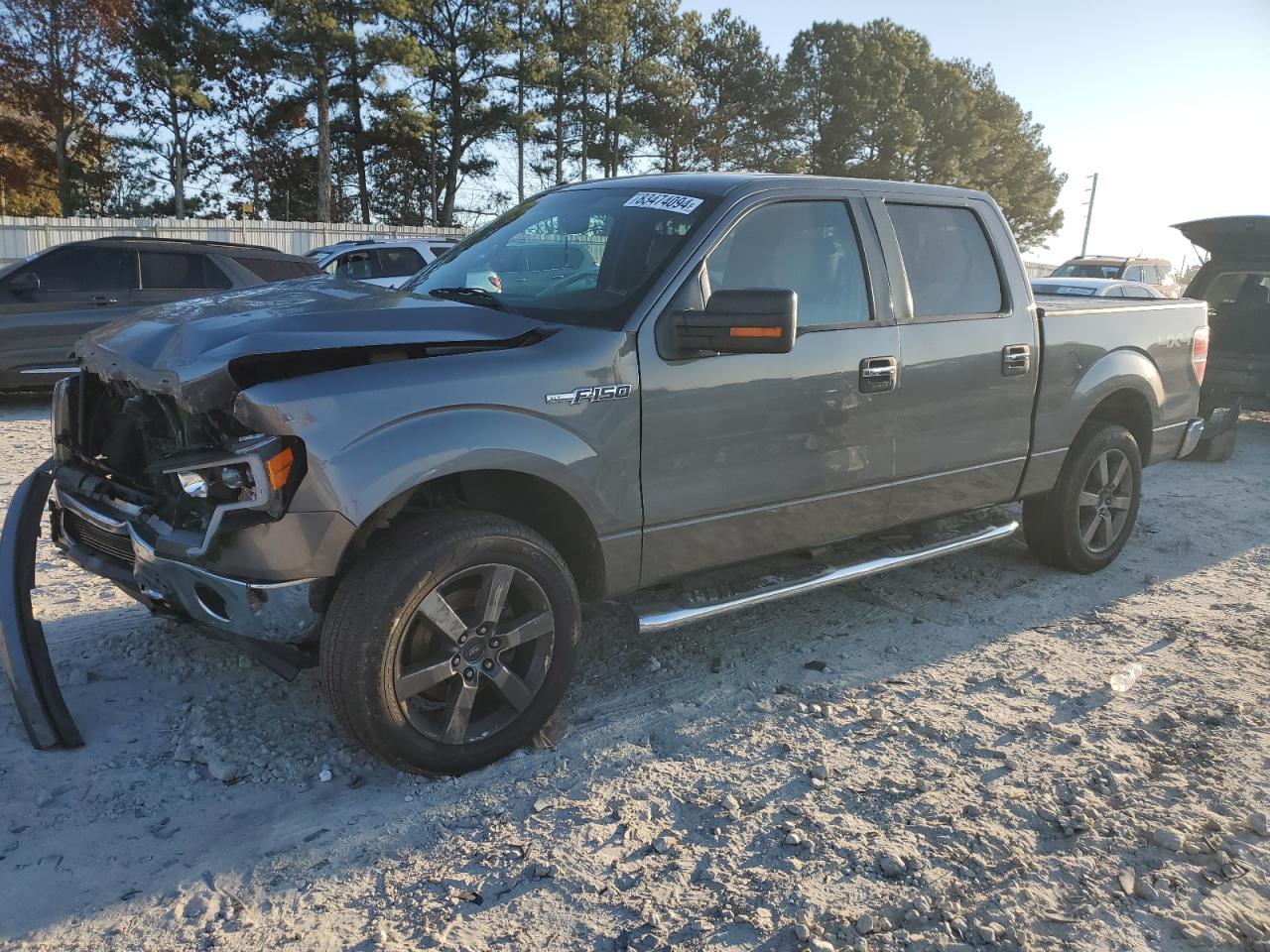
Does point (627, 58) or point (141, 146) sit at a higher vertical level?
point (627, 58)

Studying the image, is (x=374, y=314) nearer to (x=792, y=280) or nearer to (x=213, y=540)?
(x=213, y=540)

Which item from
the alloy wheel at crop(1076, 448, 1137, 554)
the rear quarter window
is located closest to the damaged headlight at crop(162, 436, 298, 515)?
the alloy wheel at crop(1076, 448, 1137, 554)

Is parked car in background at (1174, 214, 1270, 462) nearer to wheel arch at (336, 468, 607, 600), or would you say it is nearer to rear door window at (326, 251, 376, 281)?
wheel arch at (336, 468, 607, 600)

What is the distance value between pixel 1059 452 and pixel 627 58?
3502 cm

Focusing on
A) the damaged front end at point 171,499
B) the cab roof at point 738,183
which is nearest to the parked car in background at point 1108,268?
the cab roof at point 738,183

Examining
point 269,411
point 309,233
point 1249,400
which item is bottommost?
point 1249,400

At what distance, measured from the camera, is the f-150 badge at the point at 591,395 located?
10.1ft

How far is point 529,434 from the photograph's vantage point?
2.99 meters

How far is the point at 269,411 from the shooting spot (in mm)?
2602

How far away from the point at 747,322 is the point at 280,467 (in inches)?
61.0

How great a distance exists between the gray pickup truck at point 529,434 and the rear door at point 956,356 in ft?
0.05

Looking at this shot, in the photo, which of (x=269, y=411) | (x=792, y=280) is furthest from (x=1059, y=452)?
(x=269, y=411)

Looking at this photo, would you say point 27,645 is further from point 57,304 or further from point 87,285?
point 87,285

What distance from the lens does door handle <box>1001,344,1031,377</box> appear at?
4.43 m
